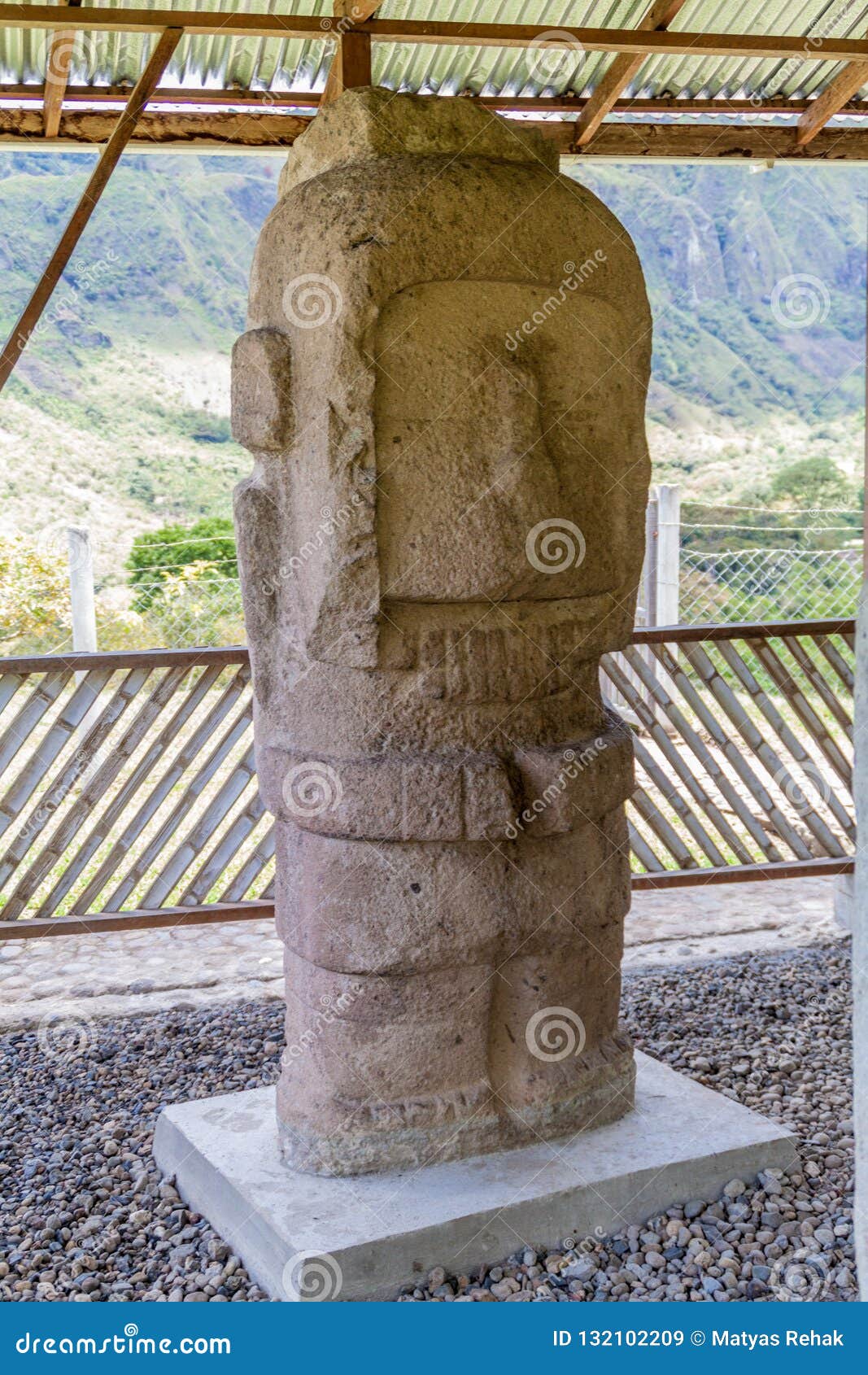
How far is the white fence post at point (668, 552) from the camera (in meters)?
8.58

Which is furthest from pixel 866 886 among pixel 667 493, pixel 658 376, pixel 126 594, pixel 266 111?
pixel 658 376

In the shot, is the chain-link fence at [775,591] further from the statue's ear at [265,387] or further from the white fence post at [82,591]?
the statue's ear at [265,387]

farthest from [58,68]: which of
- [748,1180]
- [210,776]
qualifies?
[748,1180]

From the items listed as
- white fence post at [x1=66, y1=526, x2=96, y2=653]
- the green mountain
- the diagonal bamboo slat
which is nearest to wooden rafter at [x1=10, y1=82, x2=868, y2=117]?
the diagonal bamboo slat

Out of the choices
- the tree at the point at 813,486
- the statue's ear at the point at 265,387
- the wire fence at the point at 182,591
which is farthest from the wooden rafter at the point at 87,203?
the tree at the point at 813,486

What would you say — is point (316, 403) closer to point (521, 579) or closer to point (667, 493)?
point (521, 579)

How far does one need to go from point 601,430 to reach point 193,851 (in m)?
2.79

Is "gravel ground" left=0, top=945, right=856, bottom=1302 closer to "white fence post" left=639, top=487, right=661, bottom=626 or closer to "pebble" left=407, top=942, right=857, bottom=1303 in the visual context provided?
"pebble" left=407, top=942, right=857, bottom=1303

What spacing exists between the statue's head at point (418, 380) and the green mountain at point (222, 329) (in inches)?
564

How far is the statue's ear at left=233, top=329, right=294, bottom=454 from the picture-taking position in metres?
2.81

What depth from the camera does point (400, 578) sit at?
9.12 ft

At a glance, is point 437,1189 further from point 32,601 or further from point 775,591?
point 775,591

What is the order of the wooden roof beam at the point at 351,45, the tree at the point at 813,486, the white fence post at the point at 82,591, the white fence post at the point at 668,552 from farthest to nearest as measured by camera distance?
the tree at the point at 813,486 → the white fence post at the point at 668,552 → the white fence post at the point at 82,591 → the wooden roof beam at the point at 351,45

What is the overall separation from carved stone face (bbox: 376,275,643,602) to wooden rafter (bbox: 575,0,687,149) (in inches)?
93.9
